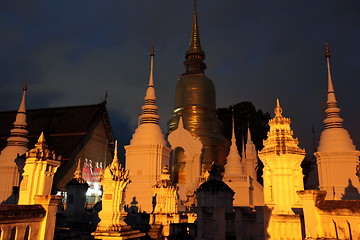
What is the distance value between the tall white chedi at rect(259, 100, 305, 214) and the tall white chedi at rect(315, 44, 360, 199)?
40.6 ft

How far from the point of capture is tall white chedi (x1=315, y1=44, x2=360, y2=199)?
21734 mm

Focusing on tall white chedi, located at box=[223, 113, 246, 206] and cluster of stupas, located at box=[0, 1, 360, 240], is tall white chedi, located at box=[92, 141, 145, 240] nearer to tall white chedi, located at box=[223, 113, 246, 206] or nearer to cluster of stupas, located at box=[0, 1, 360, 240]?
cluster of stupas, located at box=[0, 1, 360, 240]

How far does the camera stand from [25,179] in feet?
34.0

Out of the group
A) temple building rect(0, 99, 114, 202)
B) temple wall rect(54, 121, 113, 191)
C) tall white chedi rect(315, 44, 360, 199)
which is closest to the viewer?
tall white chedi rect(315, 44, 360, 199)

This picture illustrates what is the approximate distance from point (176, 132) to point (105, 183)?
19.3m

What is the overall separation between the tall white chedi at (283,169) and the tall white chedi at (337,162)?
12.4m

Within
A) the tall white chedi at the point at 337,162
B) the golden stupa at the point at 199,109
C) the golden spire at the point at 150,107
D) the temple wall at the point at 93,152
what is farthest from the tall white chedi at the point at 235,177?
the temple wall at the point at 93,152

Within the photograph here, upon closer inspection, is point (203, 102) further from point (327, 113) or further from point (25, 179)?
point (25, 179)

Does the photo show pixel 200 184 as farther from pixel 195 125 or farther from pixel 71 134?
pixel 71 134

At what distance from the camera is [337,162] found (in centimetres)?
2253

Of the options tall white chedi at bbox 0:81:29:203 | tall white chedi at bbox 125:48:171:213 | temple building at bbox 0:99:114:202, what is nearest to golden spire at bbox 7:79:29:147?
tall white chedi at bbox 0:81:29:203

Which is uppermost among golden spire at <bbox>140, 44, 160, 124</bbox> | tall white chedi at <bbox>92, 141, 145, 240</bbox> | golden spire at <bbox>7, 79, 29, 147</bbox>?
golden spire at <bbox>140, 44, 160, 124</bbox>

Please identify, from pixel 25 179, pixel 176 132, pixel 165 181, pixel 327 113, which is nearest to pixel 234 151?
pixel 176 132

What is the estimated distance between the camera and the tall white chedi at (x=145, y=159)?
2284cm
